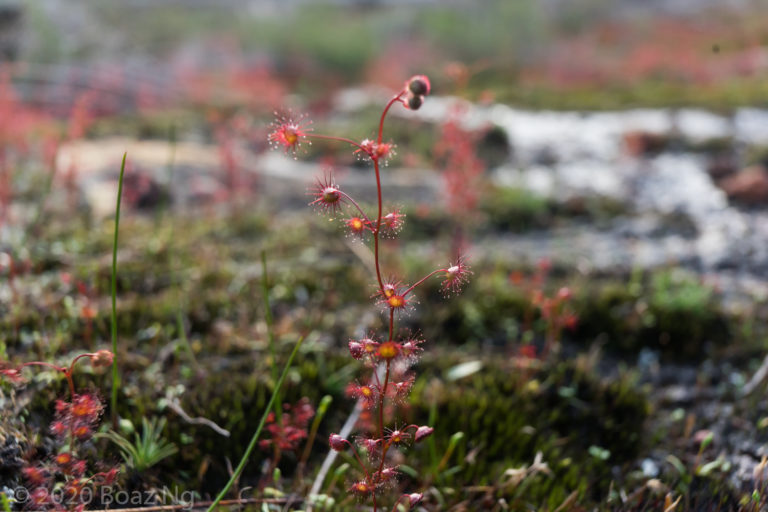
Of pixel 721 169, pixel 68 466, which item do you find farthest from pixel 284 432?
pixel 721 169

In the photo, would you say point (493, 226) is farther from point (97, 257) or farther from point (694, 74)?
point (694, 74)

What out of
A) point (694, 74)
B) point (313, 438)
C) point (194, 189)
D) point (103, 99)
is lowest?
point (313, 438)

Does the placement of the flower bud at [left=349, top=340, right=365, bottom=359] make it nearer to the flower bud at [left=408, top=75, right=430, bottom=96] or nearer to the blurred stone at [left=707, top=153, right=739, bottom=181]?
the flower bud at [left=408, top=75, right=430, bottom=96]

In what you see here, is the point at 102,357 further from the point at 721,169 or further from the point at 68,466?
the point at 721,169

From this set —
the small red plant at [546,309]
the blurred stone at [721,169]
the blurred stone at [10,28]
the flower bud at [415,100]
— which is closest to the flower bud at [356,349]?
the flower bud at [415,100]

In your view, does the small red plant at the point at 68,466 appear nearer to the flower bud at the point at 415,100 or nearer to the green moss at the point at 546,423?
the flower bud at the point at 415,100

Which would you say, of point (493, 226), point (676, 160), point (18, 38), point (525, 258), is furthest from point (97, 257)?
→ point (18, 38)
